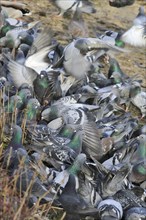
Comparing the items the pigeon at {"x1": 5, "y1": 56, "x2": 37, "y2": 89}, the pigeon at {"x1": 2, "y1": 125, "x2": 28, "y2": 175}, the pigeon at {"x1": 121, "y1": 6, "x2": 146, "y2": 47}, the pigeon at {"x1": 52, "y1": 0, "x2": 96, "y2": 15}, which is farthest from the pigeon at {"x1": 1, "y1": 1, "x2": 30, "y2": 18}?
the pigeon at {"x1": 2, "y1": 125, "x2": 28, "y2": 175}

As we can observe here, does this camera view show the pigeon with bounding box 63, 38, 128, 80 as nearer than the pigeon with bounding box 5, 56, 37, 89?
No

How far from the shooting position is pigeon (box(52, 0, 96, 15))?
13.8m

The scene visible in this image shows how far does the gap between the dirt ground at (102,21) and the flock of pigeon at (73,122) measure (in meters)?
0.23

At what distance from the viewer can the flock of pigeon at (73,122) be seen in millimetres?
7766

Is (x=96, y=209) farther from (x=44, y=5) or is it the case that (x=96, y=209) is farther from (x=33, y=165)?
(x=44, y=5)

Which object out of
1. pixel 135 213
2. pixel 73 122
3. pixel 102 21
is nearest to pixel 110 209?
pixel 135 213

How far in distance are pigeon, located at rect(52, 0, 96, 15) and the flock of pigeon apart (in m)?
1.10

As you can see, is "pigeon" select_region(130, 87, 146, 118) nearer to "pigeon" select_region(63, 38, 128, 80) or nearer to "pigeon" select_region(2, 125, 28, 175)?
"pigeon" select_region(63, 38, 128, 80)

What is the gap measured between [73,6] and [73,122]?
15.8 feet

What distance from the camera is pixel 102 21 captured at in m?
13.7

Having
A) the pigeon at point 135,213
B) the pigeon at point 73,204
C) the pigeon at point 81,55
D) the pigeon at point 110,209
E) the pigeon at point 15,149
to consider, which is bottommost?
the pigeon at point 81,55

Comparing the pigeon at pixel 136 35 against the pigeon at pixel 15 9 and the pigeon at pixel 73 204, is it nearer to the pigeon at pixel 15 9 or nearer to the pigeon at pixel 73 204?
the pigeon at pixel 15 9

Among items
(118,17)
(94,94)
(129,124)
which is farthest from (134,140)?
(118,17)

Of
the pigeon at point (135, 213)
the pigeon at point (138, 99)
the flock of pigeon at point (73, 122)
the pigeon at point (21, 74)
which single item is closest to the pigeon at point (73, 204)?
the flock of pigeon at point (73, 122)
